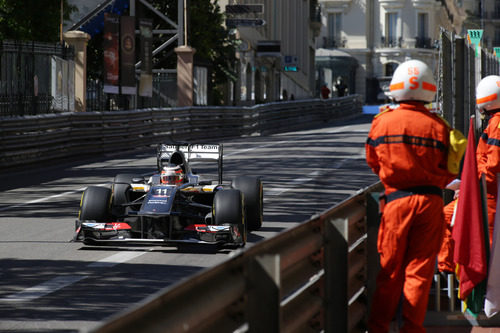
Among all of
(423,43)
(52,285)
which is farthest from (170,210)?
(423,43)

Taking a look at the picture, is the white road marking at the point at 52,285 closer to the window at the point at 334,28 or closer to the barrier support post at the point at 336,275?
the barrier support post at the point at 336,275

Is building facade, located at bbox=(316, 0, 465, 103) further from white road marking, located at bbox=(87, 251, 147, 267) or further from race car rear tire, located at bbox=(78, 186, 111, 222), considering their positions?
white road marking, located at bbox=(87, 251, 147, 267)

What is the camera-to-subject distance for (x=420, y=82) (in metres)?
6.65

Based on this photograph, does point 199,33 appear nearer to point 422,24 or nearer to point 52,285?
point 52,285

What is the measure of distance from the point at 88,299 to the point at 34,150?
14.8 m

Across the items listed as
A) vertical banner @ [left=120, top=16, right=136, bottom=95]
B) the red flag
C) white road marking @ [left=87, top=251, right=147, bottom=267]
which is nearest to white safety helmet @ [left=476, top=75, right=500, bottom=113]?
the red flag

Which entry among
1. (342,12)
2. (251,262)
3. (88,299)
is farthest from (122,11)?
(342,12)

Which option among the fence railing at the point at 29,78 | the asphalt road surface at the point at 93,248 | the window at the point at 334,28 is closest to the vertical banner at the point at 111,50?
the fence railing at the point at 29,78

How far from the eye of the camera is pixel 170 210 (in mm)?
11133

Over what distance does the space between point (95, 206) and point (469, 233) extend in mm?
5473

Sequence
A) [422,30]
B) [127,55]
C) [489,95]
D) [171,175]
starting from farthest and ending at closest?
[422,30] → [127,55] → [171,175] → [489,95]

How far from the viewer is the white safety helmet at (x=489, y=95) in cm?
829

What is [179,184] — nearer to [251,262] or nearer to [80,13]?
[251,262]

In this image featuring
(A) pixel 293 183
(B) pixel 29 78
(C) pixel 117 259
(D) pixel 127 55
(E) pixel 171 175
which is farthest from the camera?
(D) pixel 127 55
